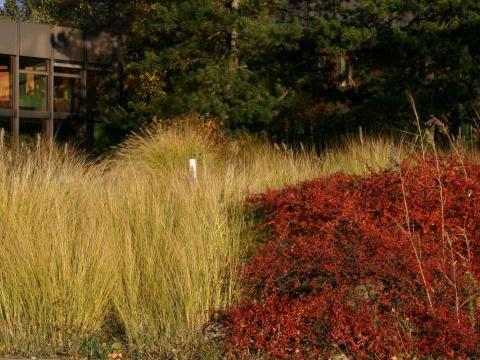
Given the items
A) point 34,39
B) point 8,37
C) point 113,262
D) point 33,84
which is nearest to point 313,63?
point 34,39

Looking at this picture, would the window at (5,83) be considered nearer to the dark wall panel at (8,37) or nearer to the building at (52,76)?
the building at (52,76)

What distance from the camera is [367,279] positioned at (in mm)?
6129

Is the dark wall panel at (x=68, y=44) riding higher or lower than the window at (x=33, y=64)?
higher

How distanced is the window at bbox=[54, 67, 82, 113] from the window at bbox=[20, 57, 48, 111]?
564 millimetres

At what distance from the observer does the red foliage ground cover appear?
5770 millimetres

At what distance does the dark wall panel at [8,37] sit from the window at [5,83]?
20.2 inches

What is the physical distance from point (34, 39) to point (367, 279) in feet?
88.3

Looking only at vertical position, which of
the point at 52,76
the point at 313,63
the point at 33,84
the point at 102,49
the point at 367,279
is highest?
the point at 102,49

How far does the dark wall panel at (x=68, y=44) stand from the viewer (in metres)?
31.8

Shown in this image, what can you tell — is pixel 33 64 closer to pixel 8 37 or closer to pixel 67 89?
pixel 8 37

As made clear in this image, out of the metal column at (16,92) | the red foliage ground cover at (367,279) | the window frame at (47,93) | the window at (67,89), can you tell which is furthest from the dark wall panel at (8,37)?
→ the red foliage ground cover at (367,279)

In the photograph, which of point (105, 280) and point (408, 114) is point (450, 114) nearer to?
point (408, 114)

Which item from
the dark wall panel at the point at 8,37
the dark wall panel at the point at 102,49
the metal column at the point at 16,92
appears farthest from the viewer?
the dark wall panel at the point at 102,49

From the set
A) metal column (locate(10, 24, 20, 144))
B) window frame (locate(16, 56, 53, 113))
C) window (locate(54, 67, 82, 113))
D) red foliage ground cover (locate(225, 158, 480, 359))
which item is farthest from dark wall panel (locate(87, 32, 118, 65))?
red foliage ground cover (locate(225, 158, 480, 359))
